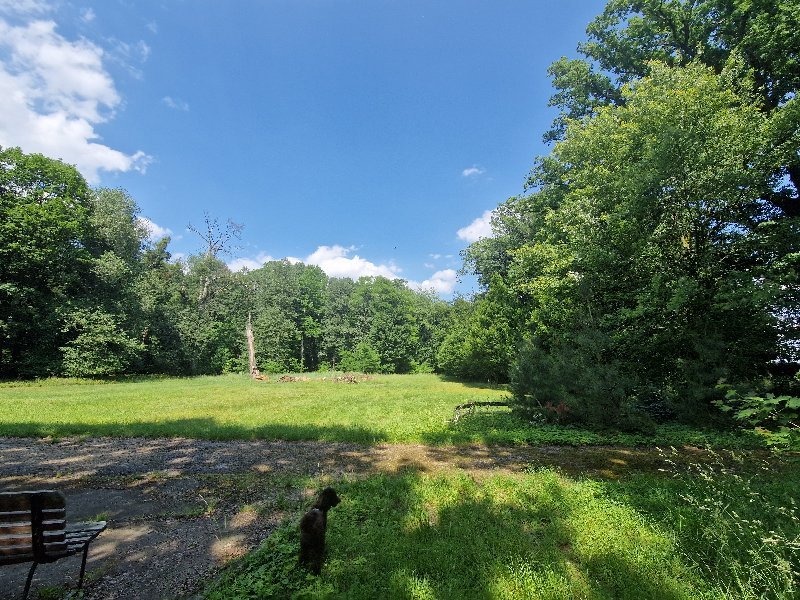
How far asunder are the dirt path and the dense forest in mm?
4414

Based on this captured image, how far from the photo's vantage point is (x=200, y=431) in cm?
1101

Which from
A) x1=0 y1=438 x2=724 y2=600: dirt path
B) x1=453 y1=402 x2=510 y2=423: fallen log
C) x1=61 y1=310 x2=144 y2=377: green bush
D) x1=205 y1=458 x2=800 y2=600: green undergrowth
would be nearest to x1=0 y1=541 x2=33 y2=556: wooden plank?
x1=0 y1=438 x2=724 y2=600: dirt path

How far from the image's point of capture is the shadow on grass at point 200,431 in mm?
10523

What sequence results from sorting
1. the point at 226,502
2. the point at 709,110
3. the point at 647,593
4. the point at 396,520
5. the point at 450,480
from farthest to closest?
the point at 709,110
the point at 450,480
the point at 226,502
the point at 396,520
the point at 647,593

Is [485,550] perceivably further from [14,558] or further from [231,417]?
Answer: [231,417]

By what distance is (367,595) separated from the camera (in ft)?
11.4

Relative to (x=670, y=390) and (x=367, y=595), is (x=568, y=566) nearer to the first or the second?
(x=367, y=595)

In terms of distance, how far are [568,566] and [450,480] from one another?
2.93 meters

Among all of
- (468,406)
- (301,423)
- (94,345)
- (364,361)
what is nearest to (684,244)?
(468,406)

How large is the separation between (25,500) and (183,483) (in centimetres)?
416

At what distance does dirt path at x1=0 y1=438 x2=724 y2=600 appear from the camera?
12.8 feet

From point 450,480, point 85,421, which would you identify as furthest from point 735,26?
point 85,421

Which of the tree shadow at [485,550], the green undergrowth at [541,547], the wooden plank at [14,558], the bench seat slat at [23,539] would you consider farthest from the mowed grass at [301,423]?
the wooden plank at [14,558]

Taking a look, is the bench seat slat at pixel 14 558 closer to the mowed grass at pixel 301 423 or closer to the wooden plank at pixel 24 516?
the wooden plank at pixel 24 516
